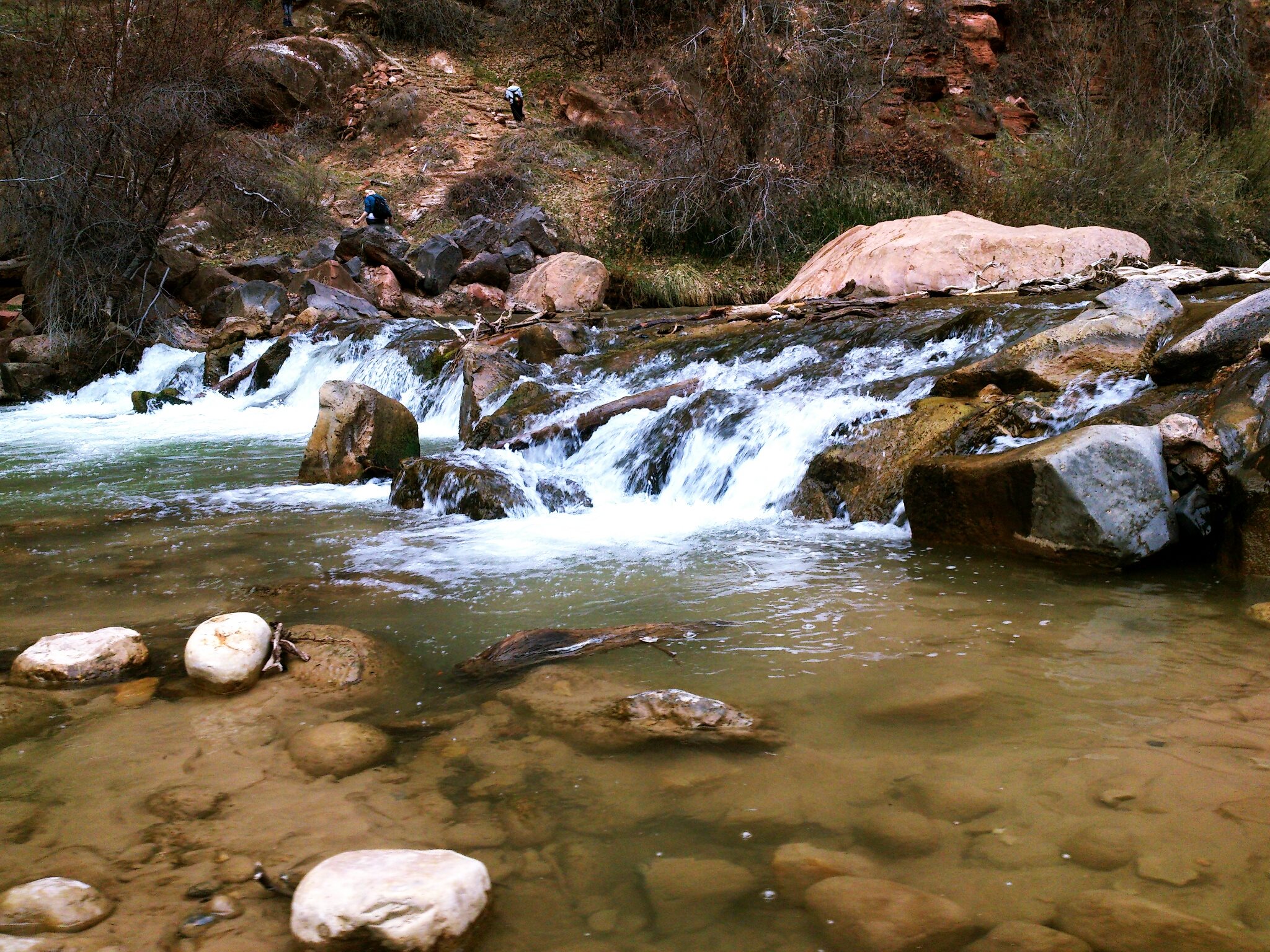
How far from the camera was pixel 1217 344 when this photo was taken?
4.45m

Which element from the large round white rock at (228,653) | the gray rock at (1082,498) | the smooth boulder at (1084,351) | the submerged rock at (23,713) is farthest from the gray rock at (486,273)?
the submerged rock at (23,713)

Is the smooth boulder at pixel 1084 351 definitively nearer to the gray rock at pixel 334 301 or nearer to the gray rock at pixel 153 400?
the gray rock at pixel 153 400

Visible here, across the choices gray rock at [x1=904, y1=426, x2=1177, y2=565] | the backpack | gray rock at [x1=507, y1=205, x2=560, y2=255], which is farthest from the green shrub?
gray rock at [x1=904, y1=426, x2=1177, y2=565]

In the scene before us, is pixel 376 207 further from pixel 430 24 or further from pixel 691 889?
pixel 691 889

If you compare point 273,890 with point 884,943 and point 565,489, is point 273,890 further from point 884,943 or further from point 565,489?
point 565,489

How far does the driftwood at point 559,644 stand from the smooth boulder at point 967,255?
6459 millimetres

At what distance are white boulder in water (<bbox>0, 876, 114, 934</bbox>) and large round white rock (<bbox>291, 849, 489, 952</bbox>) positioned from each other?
1.23 feet

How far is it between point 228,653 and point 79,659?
1.63ft

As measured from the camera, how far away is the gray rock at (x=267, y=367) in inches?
434

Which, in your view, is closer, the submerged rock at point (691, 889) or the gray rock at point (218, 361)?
the submerged rock at point (691, 889)

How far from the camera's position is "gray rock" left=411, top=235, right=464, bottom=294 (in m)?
14.4

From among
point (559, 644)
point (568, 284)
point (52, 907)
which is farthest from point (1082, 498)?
point (568, 284)

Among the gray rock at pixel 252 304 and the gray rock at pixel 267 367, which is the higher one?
the gray rock at pixel 252 304

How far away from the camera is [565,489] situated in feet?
18.6
